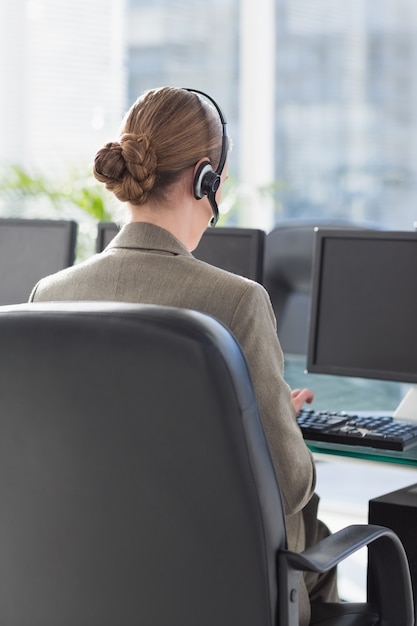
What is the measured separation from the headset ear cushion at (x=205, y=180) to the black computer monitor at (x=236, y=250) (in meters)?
0.81

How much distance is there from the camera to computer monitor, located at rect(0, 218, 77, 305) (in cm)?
304

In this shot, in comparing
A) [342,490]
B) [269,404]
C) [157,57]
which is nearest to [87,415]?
[269,404]

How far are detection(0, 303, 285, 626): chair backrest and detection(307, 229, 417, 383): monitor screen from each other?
1160mm

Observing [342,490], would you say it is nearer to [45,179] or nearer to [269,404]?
[269,404]

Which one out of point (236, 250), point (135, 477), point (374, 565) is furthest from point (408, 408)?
point (135, 477)

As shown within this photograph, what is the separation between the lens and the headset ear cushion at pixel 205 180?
1.80m

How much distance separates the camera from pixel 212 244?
9.06 ft

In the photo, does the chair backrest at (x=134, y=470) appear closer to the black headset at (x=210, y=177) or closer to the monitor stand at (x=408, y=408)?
the black headset at (x=210, y=177)

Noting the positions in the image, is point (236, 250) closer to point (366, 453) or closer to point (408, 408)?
point (408, 408)

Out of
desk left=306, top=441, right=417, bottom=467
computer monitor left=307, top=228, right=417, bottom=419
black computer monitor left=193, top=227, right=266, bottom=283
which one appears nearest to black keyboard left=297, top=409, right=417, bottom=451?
desk left=306, top=441, right=417, bottom=467

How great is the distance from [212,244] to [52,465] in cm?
151

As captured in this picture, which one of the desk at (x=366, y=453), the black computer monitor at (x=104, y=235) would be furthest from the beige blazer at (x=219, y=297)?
the black computer monitor at (x=104, y=235)

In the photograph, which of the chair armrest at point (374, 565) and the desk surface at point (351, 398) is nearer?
the chair armrest at point (374, 565)

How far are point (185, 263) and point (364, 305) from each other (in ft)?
3.04
